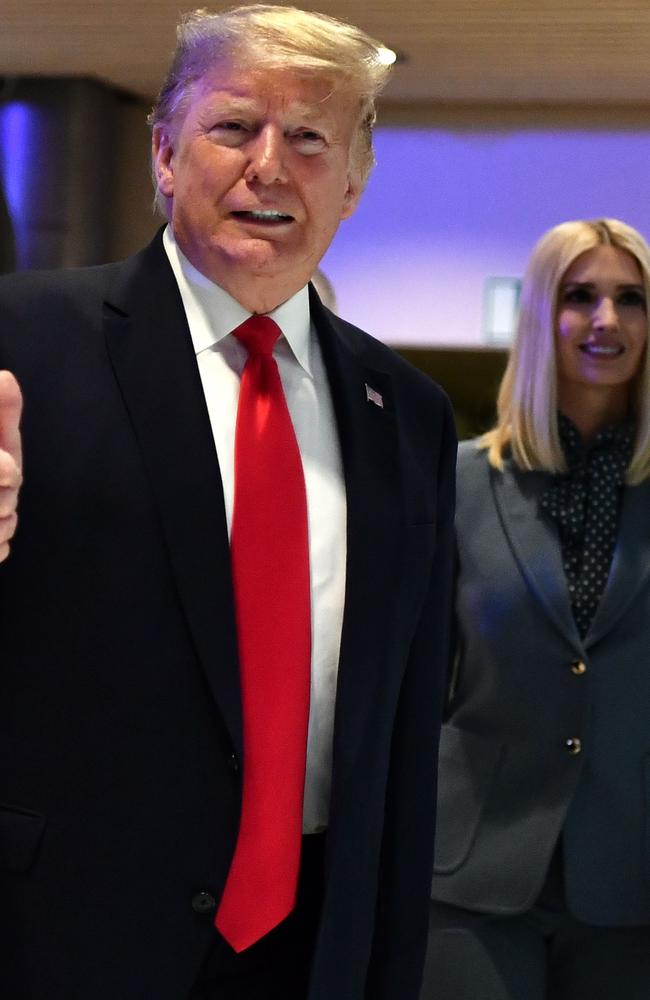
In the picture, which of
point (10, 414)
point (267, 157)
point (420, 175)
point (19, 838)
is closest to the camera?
point (10, 414)

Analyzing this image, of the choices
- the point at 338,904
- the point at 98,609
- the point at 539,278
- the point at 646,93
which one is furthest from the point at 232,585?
the point at 646,93

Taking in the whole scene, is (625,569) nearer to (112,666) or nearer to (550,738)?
(550,738)

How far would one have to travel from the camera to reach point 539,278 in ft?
8.76

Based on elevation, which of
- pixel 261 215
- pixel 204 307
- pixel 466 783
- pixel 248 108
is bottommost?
pixel 466 783

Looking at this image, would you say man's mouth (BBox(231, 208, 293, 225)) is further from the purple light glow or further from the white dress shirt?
the purple light glow

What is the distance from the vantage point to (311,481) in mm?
1629

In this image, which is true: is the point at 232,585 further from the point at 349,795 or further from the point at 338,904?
the point at 338,904

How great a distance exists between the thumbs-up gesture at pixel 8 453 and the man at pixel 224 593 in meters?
0.19

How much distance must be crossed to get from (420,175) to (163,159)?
348 centimetres

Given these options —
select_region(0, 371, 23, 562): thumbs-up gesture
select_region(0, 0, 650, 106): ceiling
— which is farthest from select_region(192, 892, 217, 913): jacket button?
select_region(0, 0, 650, 106): ceiling

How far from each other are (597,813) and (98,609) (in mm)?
1302

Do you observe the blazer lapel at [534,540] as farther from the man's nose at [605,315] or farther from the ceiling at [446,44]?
the ceiling at [446,44]

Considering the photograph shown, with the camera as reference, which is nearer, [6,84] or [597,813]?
[597,813]

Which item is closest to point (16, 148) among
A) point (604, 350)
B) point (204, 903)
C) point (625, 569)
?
point (604, 350)
